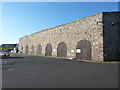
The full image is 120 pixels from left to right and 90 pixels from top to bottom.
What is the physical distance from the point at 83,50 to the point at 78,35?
2.71 metres

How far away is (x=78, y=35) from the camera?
54.8 feet

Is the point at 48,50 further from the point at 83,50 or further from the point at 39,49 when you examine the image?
the point at 83,50

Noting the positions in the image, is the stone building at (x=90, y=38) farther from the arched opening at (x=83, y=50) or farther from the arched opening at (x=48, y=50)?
the arched opening at (x=48, y=50)

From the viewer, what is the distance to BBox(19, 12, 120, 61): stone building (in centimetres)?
1305

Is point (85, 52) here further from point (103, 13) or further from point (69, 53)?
point (103, 13)

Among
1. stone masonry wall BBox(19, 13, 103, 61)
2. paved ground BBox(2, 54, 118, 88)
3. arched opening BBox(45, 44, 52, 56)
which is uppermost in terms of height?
stone masonry wall BBox(19, 13, 103, 61)

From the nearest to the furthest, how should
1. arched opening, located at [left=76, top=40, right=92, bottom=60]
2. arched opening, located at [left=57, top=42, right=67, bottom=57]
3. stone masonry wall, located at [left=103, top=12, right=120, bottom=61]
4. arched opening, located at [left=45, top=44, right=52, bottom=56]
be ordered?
1. stone masonry wall, located at [left=103, top=12, right=120, bottom=61]
2. arched opening, located at [left=76, top=40, right=92, bottom=60]
3. arched opening, located at [left=57, top=42, right=67, bottom=57]
4. arched opening, located at [left=45, top=44, right=52, bottom=56]

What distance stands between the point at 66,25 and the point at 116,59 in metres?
10.4

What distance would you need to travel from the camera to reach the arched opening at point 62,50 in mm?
19263

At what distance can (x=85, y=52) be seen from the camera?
50.1 feet

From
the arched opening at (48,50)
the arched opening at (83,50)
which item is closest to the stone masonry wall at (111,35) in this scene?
the arched opening at (83,50)

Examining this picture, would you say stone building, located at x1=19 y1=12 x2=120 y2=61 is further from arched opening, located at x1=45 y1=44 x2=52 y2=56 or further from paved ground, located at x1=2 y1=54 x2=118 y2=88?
paved ground, located at x1=2 y1=54 x2=118 y2=88

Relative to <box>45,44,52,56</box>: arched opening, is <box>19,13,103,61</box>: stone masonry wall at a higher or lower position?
higher

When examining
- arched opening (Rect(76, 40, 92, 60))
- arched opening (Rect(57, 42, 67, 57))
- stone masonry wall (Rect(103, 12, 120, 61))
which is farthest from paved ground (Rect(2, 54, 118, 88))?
arched opening (Rect(57, 42, 67, 57))
